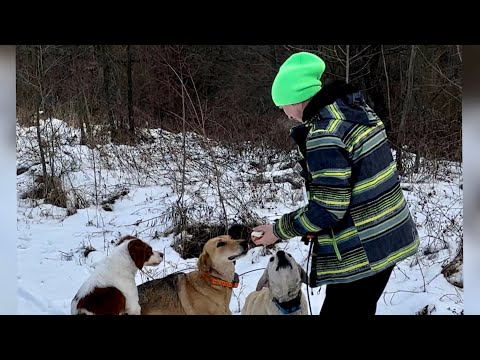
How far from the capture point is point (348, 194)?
7.95ft

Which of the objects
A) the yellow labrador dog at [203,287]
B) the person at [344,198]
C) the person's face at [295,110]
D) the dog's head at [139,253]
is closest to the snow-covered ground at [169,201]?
the yellow labrador dog at [203,287]

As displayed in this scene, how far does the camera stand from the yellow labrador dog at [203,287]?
3.40m

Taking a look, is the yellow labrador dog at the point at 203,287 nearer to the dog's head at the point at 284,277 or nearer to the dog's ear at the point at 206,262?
the dog's ear at the point at 206,262

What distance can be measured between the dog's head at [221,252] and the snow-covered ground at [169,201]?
0.48 metres

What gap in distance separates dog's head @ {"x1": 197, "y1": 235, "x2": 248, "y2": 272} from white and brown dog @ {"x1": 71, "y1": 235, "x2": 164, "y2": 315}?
36cm

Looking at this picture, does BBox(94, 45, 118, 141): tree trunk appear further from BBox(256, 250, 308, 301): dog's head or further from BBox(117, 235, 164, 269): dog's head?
BBox(256, 250, 308, 301): dog's head

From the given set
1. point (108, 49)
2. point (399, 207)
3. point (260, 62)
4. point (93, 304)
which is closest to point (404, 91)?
point (260, 62)

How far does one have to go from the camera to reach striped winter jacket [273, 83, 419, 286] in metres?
2.42

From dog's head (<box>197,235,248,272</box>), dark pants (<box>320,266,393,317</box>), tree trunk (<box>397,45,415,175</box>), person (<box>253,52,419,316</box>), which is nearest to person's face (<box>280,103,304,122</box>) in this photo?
person (<box>253,52,419,316</box>)
